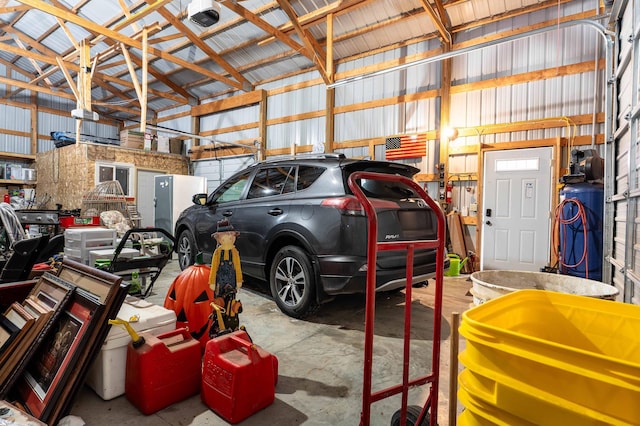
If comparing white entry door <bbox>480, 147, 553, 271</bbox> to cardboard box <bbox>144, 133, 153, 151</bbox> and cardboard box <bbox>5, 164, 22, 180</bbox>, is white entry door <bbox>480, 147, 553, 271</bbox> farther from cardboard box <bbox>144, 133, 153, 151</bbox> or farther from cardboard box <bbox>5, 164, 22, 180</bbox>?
cardboard box <bbox>5, 164, 22, 180</bbox>

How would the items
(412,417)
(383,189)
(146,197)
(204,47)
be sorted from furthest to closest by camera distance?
(146,197), (204,47), (383,189), (412,417)

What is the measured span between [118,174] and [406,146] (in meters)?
8.01

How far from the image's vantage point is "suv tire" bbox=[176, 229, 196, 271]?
4993 millimetres

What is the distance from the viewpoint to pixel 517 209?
594 centimetres

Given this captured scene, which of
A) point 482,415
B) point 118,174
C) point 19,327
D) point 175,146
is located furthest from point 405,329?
point 175,146

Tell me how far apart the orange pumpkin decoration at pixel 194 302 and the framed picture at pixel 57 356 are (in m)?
0.69

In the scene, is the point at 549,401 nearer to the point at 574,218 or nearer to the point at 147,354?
the point at 147,354

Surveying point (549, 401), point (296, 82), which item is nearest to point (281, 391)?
point (549, 401)

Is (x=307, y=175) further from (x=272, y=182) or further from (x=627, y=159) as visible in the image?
(x=627, y=159)

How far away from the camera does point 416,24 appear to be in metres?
6.89

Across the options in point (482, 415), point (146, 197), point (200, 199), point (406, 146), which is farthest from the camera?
point (146, 197)

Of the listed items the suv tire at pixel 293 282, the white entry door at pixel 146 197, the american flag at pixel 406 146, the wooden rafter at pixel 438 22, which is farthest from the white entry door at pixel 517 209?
the white entry door at pixel 146 197

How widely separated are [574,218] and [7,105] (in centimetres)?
1627

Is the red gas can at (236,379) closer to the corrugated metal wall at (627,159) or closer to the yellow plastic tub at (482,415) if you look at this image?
the yellow plastic tub at (482,415)
